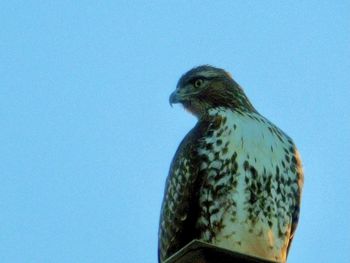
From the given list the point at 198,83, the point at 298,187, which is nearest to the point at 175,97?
the point at 198,83

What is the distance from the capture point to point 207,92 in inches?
Answer: 397

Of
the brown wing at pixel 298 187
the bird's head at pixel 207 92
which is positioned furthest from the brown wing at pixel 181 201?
the brown wing at pixel 298 187

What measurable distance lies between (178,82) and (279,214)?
8.34 ft

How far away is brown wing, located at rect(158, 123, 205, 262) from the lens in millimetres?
8656

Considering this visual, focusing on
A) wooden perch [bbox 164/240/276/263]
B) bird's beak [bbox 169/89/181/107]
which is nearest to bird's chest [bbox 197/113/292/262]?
bird's beak [bbox 169/89/181/107]

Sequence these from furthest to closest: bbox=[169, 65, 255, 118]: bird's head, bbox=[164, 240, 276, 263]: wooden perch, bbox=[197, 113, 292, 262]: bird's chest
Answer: bbox=[169, 65, 255, 118]: bird's head, bbox=[197, 113, 292, 262]: bird's chest, bbox=[164, 240, 276, 263]: wooden perch

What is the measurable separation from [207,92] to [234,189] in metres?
2.02

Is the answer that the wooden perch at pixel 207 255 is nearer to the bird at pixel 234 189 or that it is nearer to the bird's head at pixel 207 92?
the bird at pixel 234 189

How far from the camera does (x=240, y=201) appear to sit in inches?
325

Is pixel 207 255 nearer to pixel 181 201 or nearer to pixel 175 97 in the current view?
pixel 181 201

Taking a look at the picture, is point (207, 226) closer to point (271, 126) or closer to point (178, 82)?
point (271, 126)

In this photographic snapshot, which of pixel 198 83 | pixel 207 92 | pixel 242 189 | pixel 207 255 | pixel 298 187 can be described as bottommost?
pixel 207 255

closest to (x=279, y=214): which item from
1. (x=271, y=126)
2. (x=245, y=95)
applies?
(x=271, y=126)

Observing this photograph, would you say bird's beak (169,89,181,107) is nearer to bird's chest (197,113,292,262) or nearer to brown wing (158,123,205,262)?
brown wing (158,123,205,262)
